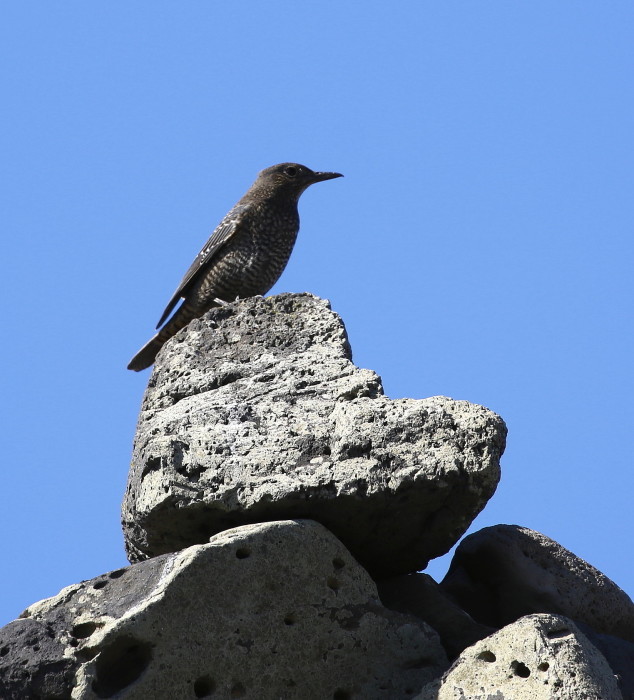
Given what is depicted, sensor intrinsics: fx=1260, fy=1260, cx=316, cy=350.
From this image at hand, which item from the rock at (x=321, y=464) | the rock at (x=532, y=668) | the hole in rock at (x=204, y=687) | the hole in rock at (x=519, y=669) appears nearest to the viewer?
the rock at (x=532, y=668)

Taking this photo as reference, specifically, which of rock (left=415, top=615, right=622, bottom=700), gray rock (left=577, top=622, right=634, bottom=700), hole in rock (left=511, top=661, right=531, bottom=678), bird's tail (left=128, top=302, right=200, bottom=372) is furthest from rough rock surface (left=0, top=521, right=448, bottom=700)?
bird's tail (left=128, top=302, right=200, bottom=372)

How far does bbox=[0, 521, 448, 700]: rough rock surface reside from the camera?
541 centimetres

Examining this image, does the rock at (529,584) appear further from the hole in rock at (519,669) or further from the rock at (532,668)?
the hole in rock at (519,669)

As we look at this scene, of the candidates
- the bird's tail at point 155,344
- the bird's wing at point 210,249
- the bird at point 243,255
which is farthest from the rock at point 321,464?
the bird's wing at point 210,249

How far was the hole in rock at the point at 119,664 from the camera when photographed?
5.43m

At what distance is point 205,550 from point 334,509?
785 millimetres

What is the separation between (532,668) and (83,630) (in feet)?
6.41

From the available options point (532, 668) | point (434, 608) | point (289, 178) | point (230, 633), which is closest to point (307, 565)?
point (230, 633)

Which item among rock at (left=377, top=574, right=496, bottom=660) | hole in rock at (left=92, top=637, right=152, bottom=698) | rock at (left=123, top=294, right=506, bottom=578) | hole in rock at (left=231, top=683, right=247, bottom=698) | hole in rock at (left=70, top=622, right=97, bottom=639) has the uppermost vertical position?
rock at (left=123, top=294, right=506, bottom=578)

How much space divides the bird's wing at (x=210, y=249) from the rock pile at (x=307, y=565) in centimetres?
226

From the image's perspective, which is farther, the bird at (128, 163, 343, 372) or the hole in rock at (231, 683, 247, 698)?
the bird at (128, 163, 343, 372)

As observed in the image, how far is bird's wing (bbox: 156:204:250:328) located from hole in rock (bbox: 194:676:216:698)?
14.2ft

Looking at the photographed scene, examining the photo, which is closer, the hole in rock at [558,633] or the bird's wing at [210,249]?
the hole in rock at [558,633]

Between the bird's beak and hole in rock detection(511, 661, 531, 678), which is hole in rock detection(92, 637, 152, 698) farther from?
the bird's beak
